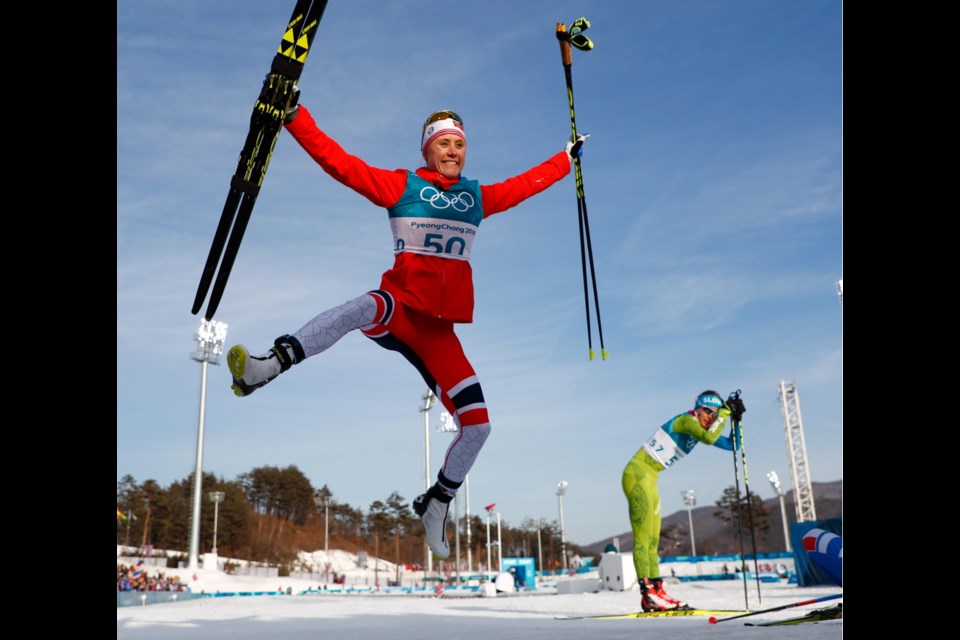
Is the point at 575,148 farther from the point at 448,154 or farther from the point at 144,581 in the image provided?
the point at 144,581

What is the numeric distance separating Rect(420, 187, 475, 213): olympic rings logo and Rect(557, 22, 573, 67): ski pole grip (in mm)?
942

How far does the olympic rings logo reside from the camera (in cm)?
400

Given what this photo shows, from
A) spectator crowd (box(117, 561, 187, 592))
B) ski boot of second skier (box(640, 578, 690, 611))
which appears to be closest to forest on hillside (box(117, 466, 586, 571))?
spectator crowd (box(117, 561, 187, 592))

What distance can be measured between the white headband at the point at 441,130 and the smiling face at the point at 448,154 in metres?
0.02

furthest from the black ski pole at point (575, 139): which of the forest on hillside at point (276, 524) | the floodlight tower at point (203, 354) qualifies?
the forest on hillside at point (276, 524)

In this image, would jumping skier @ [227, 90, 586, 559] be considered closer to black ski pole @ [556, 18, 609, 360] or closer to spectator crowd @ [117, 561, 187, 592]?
black ski pole @ [556, 18, 609, 360]

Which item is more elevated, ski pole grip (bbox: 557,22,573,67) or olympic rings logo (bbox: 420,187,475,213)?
ski pole grip (bbox: 557,22,573,67)

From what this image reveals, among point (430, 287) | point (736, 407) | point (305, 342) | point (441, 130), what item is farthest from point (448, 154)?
point (736, 407)

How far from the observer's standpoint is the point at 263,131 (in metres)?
2.91

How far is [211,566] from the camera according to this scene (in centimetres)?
4412

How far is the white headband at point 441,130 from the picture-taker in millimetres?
4285

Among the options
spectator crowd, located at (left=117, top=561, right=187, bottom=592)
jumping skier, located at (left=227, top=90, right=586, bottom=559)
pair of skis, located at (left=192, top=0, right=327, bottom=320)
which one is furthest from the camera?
spectator crowd, located at (left=117, top=561, right=187, bottom=592)
